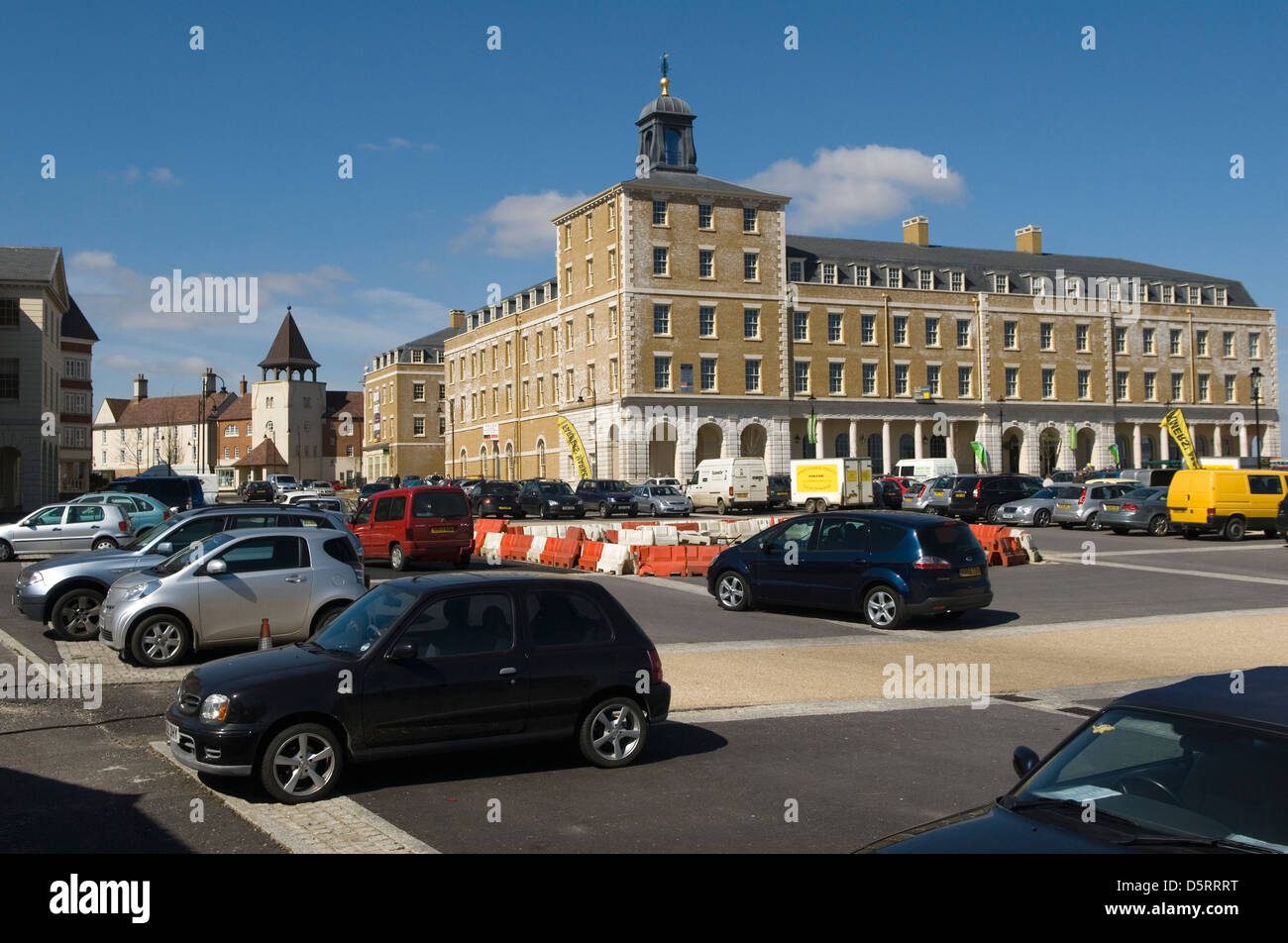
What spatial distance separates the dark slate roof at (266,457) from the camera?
387 ft

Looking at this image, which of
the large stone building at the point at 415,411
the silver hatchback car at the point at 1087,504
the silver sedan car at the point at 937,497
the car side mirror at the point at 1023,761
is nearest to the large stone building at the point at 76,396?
the large stone building at the point at 415,411

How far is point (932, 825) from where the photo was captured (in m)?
4.41

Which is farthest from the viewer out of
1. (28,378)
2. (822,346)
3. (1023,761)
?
(822,346)

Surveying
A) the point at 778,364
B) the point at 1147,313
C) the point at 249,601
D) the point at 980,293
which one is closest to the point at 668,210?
the point at 778,364

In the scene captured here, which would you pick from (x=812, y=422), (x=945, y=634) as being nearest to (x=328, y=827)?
(x=945, y=634)

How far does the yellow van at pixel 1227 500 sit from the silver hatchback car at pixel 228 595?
27.7 metres

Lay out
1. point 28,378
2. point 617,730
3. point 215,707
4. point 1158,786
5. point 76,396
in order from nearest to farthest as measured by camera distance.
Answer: point 1158,786 → point 215,707 → point 617,730 → point 28,378 → point 76,396

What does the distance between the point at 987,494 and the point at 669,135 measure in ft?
145

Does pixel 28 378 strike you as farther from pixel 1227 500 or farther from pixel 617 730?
pixel 617 730

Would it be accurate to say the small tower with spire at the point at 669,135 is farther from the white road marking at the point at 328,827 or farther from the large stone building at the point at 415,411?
the white road marking at the point at 328,827

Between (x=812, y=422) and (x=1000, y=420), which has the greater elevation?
(x=1000, y=420)

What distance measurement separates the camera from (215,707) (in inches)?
290
